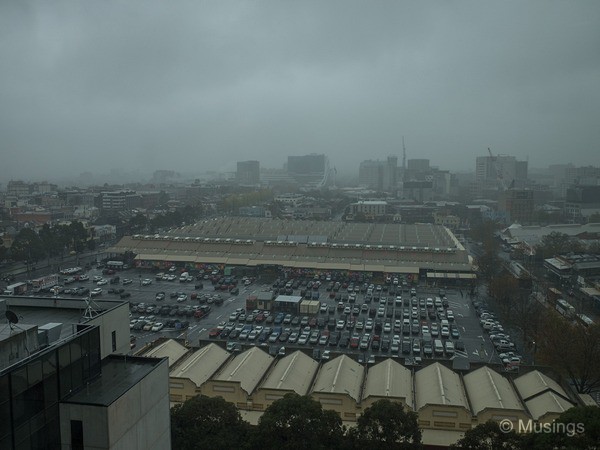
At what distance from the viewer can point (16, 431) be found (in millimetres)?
1559

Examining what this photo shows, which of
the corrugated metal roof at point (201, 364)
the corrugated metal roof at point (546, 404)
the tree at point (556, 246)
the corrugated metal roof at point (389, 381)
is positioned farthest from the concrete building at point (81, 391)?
the tree at point (556, 246)

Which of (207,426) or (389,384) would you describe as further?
(389,384)

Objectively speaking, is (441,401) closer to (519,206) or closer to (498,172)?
(519,206)

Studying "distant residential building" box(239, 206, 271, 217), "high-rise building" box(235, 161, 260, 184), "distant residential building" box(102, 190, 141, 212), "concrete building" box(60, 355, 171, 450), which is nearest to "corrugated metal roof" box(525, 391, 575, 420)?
"concrete building" box(60, 355, 171, 450)

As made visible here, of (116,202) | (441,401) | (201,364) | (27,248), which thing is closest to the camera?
(441,401)

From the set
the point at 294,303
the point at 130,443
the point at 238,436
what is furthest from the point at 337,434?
the point at 294,303

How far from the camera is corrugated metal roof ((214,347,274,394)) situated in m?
4.19

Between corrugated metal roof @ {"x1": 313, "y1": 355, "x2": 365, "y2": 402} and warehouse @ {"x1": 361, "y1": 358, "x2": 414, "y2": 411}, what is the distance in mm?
83

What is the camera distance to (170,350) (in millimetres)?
4906

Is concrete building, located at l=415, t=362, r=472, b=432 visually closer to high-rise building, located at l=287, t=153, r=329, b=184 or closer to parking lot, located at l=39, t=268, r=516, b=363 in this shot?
parking lot, located at l=39, t=268, r=516, b=363

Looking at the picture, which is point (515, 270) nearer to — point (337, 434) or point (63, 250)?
point (337, 434)

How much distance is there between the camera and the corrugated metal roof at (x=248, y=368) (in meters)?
4.19

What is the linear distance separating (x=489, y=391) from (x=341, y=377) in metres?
1.18

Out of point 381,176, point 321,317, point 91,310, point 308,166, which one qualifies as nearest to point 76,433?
point 91,310
